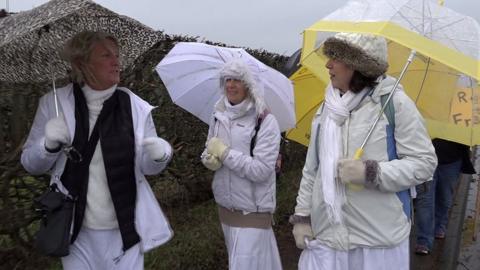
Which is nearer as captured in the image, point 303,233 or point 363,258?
point 363,258

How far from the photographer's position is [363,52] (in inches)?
109

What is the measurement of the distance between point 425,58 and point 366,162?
3.34ft

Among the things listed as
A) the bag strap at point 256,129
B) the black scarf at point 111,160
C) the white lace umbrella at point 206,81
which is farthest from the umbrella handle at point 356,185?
the white lace umbrella at point 206,81

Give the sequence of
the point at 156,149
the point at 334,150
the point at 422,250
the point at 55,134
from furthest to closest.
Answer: the point at 422,250 → the point at 334,150 → the point at 156,149 → the point at 55,134

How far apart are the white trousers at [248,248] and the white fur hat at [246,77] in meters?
0.79

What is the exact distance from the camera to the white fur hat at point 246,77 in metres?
3.64

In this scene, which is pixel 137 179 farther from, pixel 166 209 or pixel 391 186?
pixel 166 209

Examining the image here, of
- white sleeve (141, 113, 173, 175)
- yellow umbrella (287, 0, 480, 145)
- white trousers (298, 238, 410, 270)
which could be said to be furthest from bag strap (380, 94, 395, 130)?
white sleeve (141, 113, 173, 175)

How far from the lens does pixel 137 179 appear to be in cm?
282

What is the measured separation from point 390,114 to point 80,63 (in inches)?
60.7

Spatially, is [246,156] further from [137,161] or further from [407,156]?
[407,156]

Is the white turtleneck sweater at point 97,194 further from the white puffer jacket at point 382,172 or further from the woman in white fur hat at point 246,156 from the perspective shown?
the white puffer jacket at point 382,172

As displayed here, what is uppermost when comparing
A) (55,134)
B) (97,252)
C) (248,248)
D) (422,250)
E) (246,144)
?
(55,134)

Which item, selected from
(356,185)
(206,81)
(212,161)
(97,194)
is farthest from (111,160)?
(206,81)
